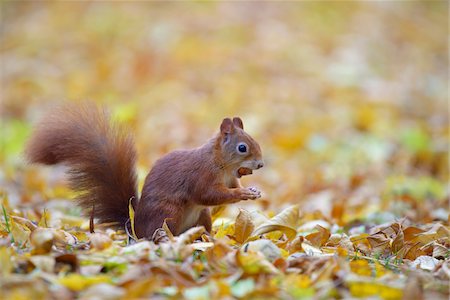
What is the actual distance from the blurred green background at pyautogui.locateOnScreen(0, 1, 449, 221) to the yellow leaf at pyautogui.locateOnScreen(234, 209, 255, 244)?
136cm

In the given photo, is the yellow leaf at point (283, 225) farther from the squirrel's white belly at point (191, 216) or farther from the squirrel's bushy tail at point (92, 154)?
the squirrel's bushy tail at point (92, 154)

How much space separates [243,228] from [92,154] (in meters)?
0.76

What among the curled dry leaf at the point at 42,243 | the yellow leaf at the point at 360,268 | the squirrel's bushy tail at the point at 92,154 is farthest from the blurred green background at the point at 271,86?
Answer: the curled dry leaf at the point at 42,243

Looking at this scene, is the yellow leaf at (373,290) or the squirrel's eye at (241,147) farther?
the squirrel's eye at (241,147)

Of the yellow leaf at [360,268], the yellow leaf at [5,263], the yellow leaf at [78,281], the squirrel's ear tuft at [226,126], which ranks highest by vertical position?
the squirrel's ear tuft at [226,126]

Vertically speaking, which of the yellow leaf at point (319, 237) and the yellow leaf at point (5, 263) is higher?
the yellow leaf at point (5, 263)

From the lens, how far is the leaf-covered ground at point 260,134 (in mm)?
2350

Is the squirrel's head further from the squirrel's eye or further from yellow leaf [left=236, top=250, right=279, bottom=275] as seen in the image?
yellow leaf [left=236, top=250, right=279, bottom=275]

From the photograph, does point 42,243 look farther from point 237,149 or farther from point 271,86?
point 271,86

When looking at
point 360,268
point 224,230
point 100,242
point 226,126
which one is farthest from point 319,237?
point 100,242

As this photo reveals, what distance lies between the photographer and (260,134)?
677 centimetres

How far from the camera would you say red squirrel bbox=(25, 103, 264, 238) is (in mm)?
2984

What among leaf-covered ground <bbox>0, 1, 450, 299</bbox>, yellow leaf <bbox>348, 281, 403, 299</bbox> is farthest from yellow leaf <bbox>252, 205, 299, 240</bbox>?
yellow leaf <bbox>348, 281, 403, 299</bbox>

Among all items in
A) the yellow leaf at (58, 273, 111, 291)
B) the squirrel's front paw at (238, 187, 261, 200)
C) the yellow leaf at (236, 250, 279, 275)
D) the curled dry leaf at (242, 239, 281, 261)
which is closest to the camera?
the yellow leaf at (58, 273, 111, 291)
